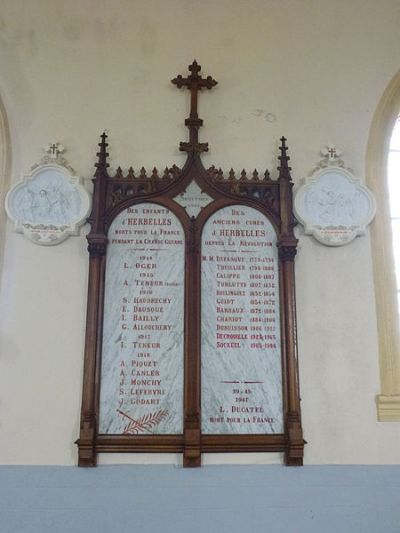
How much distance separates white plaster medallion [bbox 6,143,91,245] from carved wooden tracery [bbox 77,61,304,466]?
0.14 metres

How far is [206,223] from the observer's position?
12.1 ft

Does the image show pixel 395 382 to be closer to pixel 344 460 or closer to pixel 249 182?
pixel 344 460

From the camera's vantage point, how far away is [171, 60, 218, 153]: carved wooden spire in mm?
3779

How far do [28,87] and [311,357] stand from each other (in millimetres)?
2857

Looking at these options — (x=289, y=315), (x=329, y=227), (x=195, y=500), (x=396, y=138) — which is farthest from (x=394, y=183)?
(x=195, y=500)

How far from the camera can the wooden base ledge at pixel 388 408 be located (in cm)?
344

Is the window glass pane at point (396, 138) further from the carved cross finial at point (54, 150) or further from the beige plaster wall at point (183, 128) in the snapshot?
the carved cross finial at point (54, 150)

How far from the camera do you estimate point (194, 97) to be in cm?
389

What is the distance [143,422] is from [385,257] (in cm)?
203

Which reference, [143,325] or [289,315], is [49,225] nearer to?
[143,325]

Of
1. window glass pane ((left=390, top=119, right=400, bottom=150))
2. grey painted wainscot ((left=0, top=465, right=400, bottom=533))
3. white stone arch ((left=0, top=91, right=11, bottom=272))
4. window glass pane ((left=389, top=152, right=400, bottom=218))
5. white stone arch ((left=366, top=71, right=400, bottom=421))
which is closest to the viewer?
grey painted wainscot ((left=0, top=465, right=400, bottom=533))

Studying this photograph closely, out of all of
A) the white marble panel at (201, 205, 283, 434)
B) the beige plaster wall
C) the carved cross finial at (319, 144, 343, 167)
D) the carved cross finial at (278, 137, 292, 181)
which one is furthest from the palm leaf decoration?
the carved cross finial at (319, 144, 343, 167)

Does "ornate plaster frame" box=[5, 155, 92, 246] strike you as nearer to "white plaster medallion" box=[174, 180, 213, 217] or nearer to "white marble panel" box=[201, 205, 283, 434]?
"white plaster medallion" box=[174, 180, 213, 217]

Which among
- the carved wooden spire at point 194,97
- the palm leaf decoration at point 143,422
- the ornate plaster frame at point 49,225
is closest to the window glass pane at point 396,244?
the carved wooden spire at point 194,97
